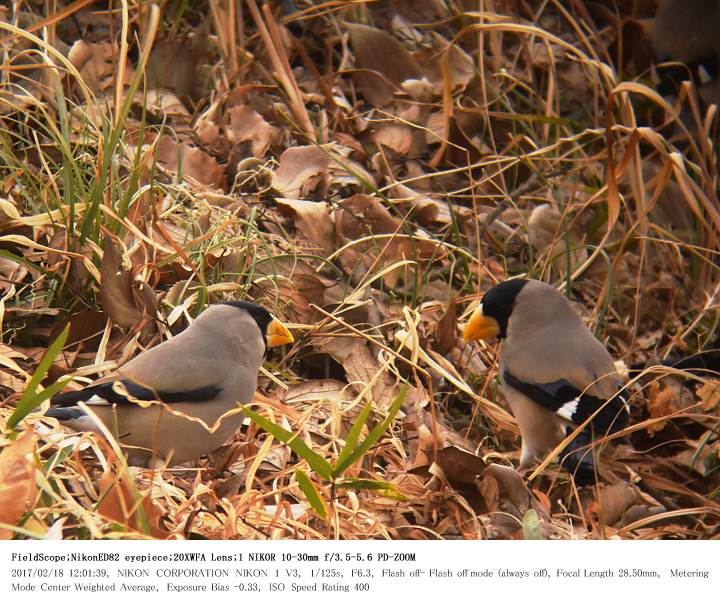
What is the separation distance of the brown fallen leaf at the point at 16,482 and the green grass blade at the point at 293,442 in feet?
1.33

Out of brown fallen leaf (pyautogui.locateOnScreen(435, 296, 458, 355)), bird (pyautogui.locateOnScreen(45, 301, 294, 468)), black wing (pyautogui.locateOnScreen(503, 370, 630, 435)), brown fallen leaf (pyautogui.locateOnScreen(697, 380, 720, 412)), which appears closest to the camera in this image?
bird (pyautogui.locateOnScreen(45, 301, 294, 468))

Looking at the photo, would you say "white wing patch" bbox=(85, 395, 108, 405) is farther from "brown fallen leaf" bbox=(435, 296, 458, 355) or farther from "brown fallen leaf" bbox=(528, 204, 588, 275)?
"brown fallen leaf" bbox=(528, 204, 588, 275)

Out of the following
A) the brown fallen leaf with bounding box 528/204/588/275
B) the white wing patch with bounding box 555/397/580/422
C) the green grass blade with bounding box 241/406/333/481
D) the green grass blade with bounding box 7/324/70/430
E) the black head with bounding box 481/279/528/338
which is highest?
the green grass blade with bounding box 7/324/70/430

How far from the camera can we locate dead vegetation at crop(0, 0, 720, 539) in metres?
2.26

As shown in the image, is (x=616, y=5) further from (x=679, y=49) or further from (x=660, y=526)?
(x=660, y=526)

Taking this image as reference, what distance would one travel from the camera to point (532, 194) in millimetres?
3814

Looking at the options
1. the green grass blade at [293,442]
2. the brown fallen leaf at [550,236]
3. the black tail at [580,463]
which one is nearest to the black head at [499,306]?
the black tail at [580,463]

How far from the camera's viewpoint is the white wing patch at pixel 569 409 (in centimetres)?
264

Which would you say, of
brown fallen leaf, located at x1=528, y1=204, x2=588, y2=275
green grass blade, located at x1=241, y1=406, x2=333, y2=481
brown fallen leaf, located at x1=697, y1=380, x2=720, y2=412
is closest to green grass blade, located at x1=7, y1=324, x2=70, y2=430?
green grass blade, located at x1=241, y1=406, x2=333, y2=481

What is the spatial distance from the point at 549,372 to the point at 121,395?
1.16 meters

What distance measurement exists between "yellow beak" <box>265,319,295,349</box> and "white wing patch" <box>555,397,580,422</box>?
2.49 ft

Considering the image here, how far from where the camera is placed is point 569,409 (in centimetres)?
266

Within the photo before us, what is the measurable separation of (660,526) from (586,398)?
42 cm

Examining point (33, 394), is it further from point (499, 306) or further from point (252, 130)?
point (252, 130)
